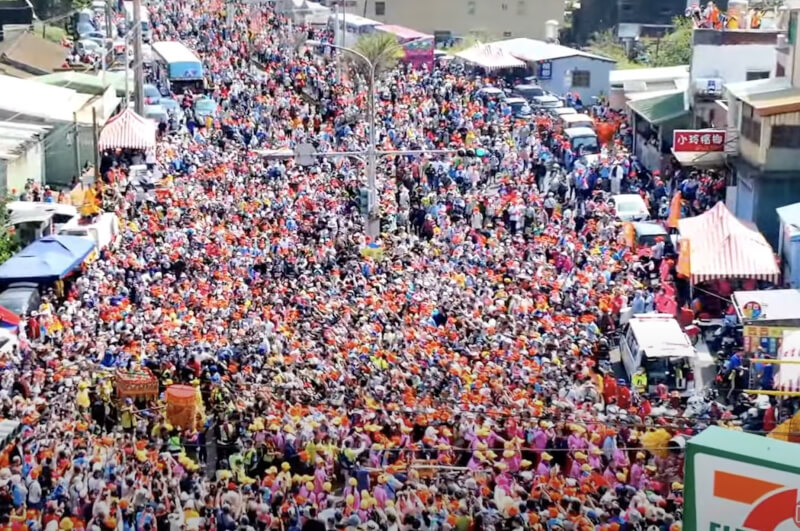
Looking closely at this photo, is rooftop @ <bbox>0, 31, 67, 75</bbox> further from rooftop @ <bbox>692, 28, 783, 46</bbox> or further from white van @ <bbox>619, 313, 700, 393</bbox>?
white van @ <bbox>619, 313, 700, 393</bbox>

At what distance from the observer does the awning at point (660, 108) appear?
36.9 metres

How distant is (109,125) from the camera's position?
3725cm

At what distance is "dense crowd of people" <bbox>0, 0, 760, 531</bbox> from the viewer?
1498 cm

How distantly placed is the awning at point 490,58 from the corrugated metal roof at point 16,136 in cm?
2051

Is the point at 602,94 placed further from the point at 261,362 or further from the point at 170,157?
the point at 261,362

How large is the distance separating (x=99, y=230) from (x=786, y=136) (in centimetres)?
1312

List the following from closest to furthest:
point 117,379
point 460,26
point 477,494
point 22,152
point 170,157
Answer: point 477,494
point 117,379
point 22,152
point 170,157
point 460,26

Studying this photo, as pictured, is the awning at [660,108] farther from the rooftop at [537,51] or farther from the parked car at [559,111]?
the rooftop at [537,51]

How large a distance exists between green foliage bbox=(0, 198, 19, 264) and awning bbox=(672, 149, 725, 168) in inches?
539

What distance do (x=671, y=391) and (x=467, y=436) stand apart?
4.31 metres

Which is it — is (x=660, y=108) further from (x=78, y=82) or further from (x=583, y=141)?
(x=78, y=82)

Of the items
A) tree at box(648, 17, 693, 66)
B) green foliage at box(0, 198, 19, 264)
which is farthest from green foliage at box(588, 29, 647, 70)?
green foliage at box(0, 198, 19, 264)

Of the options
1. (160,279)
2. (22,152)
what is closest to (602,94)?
(22,152)

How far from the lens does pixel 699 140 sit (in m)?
30.6
